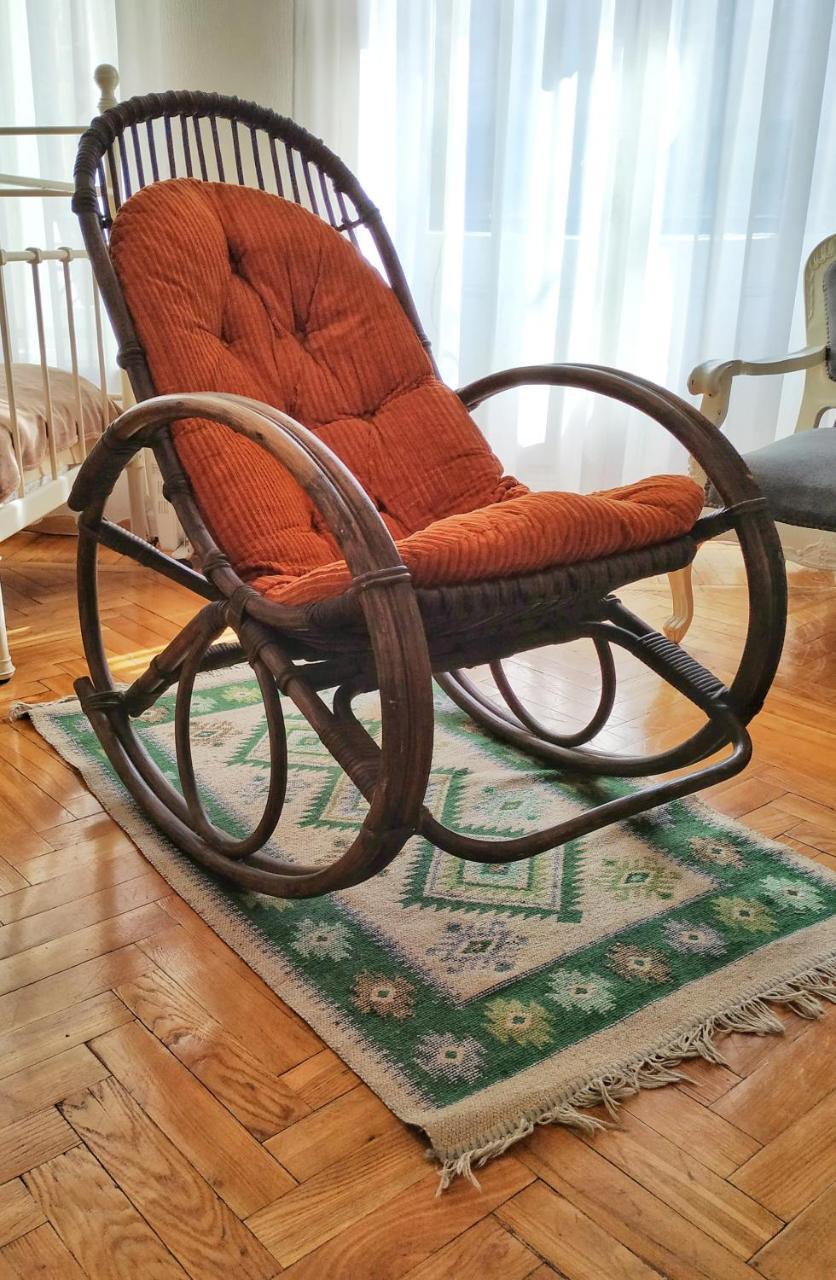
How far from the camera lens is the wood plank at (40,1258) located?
794 millimetres

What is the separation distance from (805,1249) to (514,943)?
1.37ft

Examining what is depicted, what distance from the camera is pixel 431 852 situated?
4.45 ft

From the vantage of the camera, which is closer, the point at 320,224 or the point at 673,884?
the point at 673,884

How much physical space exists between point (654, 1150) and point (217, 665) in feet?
2.37

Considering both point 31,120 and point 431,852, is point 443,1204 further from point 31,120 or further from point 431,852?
point 31,120

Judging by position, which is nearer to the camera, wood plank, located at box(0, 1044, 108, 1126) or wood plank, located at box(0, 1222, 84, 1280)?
wood plank, located at box(0, 1222, 84, 1280)

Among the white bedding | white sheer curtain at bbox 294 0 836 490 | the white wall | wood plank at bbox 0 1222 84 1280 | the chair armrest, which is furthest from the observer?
the white wall

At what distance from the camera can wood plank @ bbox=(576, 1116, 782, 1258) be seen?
83 centimetres

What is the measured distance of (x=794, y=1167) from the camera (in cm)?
89

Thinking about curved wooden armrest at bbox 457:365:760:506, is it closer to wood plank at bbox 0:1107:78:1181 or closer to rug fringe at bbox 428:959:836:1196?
rug fringe at bbox 428:959:836:1196

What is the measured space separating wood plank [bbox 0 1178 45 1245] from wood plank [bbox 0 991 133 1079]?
0.14 m

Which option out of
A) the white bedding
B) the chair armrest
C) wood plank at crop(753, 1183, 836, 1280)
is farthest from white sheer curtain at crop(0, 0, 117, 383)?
wood plank at crop(753, 1183, 836, 1280)

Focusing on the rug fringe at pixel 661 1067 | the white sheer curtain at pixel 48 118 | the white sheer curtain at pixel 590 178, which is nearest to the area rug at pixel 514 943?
the rug fringe at pixel 661 1067

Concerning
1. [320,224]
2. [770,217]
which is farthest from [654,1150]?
[770,217]
